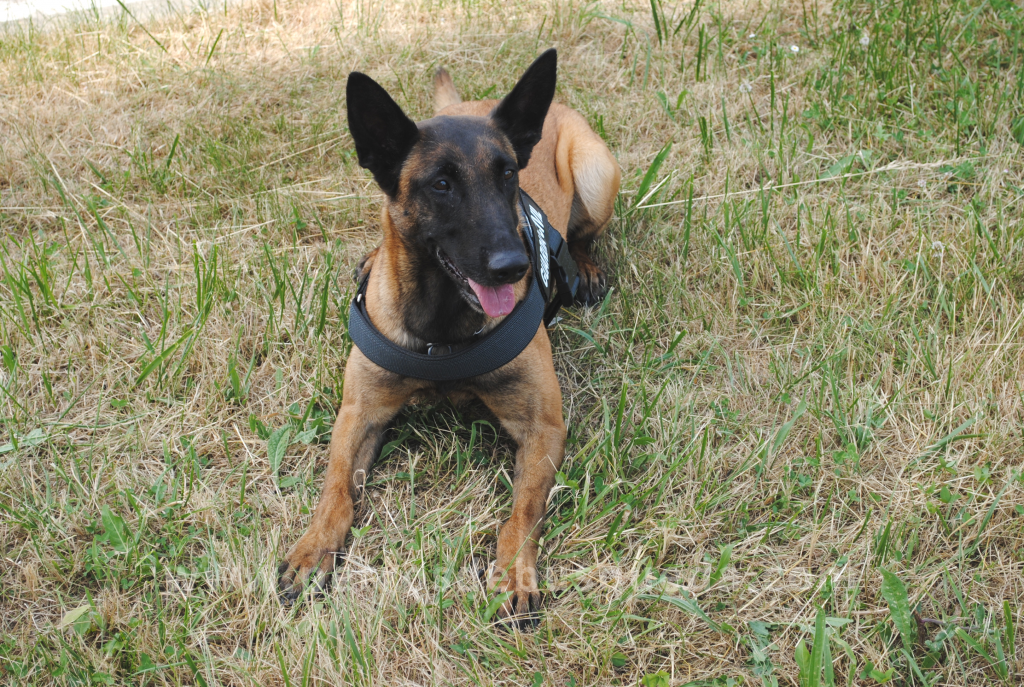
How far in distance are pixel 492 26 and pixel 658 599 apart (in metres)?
4.21

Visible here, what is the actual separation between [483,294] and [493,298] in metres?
0.04

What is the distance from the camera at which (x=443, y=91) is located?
4152mm

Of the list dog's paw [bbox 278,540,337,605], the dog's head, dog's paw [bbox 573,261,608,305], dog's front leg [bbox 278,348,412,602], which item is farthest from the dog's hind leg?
dog's paw [bbox 278,540,337,605]

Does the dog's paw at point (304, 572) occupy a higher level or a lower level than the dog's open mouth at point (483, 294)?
lower

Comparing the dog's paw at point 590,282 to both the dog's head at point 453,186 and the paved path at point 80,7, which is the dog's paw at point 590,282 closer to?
the dog's head at point 453,186

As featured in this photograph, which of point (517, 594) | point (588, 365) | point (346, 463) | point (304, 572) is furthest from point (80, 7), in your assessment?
point (517, 594)

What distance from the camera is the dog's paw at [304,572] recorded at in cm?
225

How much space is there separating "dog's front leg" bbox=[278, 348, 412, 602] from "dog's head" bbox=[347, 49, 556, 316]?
507 millimetres

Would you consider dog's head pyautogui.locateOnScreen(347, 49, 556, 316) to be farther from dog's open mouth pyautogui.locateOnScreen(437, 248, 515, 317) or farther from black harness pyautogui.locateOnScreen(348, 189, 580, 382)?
black harness pyautogui.locateOnScreen(348, 189, 580, 382)

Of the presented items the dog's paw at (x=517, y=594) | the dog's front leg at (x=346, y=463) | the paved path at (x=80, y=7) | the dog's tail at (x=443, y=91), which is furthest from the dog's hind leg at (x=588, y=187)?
the paved path at (x=80, y=7)

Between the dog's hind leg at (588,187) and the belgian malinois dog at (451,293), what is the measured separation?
0.95m

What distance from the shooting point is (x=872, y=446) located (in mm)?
2670

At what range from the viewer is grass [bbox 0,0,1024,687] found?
211 cm

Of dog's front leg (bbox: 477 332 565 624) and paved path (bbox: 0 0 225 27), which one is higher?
paved path (bbox: 0 0 225 27)
